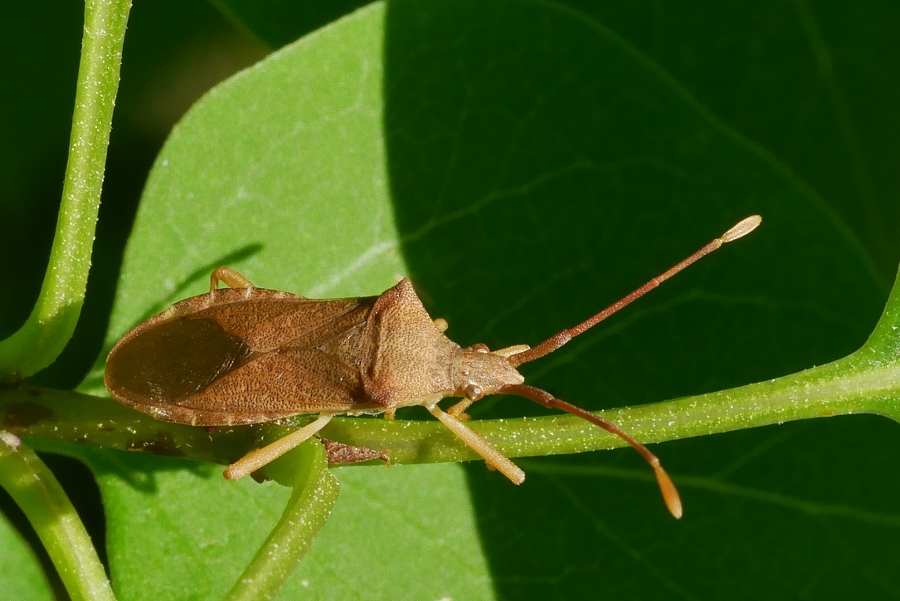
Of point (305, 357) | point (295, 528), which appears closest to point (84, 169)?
point (305, 357)

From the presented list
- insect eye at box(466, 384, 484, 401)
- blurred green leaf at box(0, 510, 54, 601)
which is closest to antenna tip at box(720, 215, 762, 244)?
insect eye at box(466, 384, 484, 401)

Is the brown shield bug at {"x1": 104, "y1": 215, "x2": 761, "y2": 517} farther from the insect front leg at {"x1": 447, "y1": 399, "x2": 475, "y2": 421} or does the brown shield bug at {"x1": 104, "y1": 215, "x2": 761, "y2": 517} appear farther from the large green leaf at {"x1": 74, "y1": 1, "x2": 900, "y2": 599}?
the large green leaf at {"x1": 74, "y1": 1, "x2": 900, "y2": 599}

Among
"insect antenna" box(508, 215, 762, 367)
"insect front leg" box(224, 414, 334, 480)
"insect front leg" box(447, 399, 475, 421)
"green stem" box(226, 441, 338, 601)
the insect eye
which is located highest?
"insect antenna" box(508, 215, 762, 367)

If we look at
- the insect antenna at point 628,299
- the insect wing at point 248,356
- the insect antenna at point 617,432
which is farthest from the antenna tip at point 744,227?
the insect wing at point 248,356

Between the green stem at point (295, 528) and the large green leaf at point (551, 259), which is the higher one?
the large green leaf at point (551, 259)

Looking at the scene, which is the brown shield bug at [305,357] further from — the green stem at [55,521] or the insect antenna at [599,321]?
the green stem at [55,521]

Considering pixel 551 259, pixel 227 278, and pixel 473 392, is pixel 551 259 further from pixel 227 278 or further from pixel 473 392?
pixel 227 278
